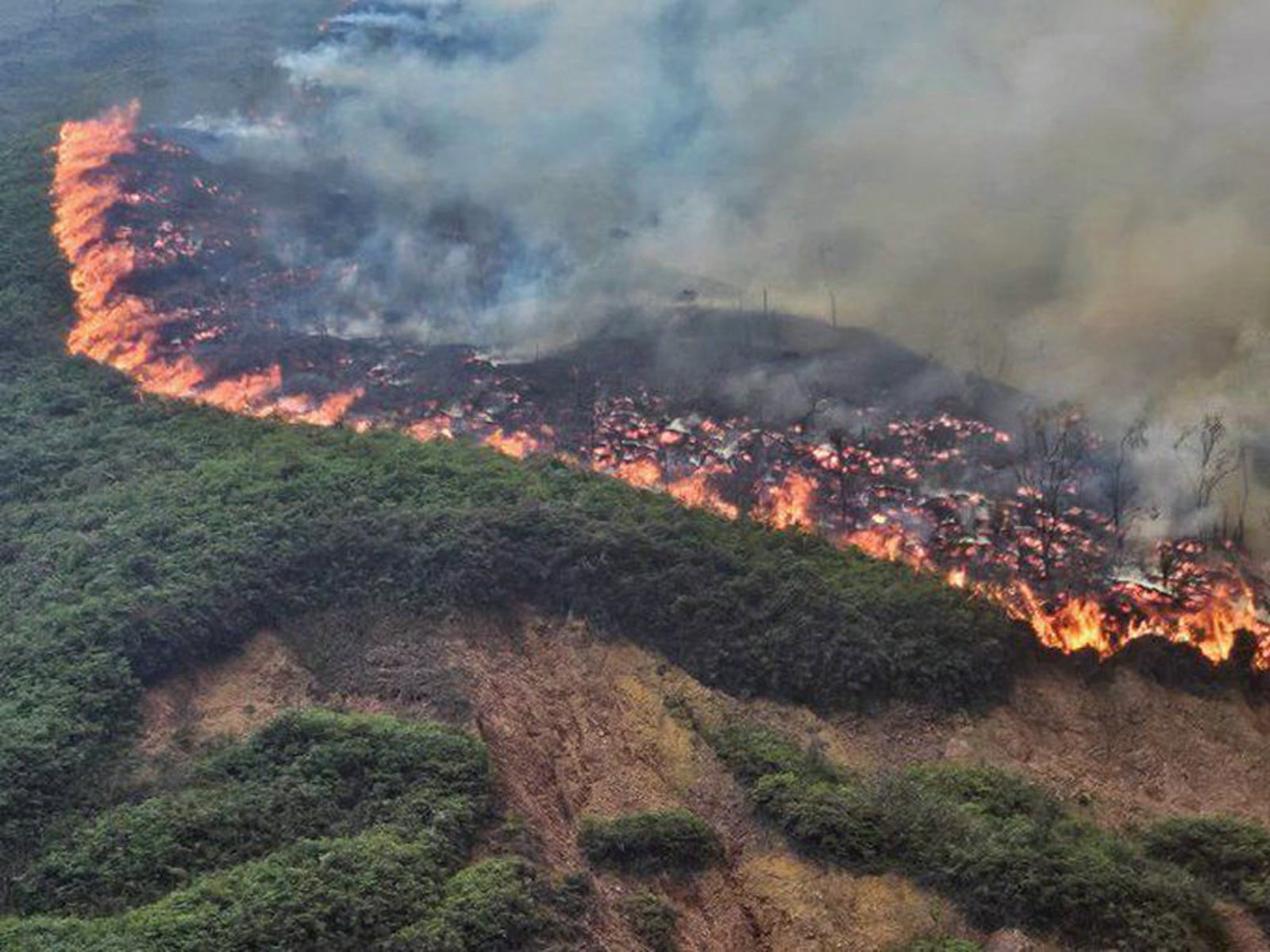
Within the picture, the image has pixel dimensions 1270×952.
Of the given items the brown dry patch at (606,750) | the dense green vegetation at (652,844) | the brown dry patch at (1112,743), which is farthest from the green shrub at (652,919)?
the brown dry patch at (1112,743)

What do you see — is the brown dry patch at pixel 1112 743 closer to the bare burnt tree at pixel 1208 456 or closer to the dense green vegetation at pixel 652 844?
the dense green vegetation at pixel 652 844

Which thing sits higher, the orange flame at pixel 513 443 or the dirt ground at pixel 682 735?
the orange flame at pixel 513 443

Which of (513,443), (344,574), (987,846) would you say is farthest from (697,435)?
(987,846)

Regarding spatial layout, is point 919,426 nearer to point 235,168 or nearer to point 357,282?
point 357,282

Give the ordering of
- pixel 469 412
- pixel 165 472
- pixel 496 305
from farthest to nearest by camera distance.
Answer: pixel 496 305 < pixel 469 412 < pixel 165 472

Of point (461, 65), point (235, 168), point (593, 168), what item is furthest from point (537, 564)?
point (461, 65)
